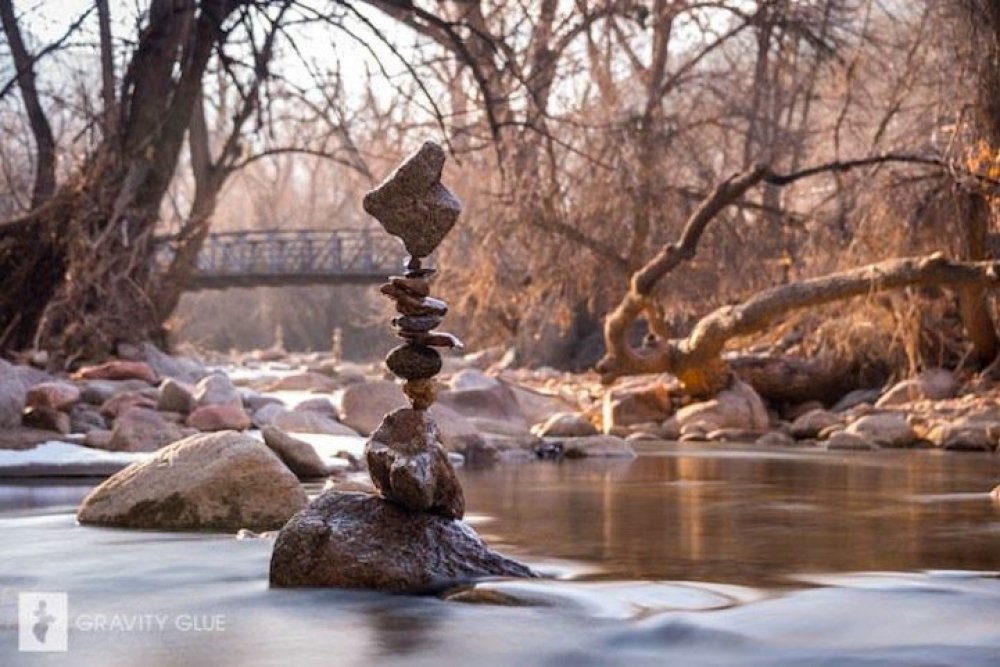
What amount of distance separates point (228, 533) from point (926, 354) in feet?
43.4

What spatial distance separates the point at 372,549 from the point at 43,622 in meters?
1.10

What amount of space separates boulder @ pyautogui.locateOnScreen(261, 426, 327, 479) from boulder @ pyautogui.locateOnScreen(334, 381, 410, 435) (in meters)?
3.38

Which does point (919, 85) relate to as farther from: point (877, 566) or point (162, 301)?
point (877, 566)

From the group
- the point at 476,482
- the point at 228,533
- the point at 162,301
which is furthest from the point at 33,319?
the point at 228,533

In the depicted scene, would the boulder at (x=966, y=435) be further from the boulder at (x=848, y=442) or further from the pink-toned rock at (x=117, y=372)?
the pink-toned rock at (x=117, y=372)

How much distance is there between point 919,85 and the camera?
1770 centimetres

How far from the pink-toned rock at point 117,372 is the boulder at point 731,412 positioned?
562 centimetres

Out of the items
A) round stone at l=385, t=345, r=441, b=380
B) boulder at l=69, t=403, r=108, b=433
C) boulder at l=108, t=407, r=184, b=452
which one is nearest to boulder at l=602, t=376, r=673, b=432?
boulder at l=69, t=403, r=108, b=433

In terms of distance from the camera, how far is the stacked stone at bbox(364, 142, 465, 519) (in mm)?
5344

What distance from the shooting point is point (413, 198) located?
5.48 metres

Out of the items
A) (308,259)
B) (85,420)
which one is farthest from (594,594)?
(308,259)

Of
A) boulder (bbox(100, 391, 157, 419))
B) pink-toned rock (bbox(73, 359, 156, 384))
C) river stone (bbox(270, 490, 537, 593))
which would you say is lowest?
river stone (bbox(270, 490, 537, 593))

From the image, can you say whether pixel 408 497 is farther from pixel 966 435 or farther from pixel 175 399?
pixel 966 435

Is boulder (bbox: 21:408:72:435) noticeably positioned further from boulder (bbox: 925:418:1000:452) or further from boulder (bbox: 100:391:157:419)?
boulder (bbox: 925:418:1000:452)
